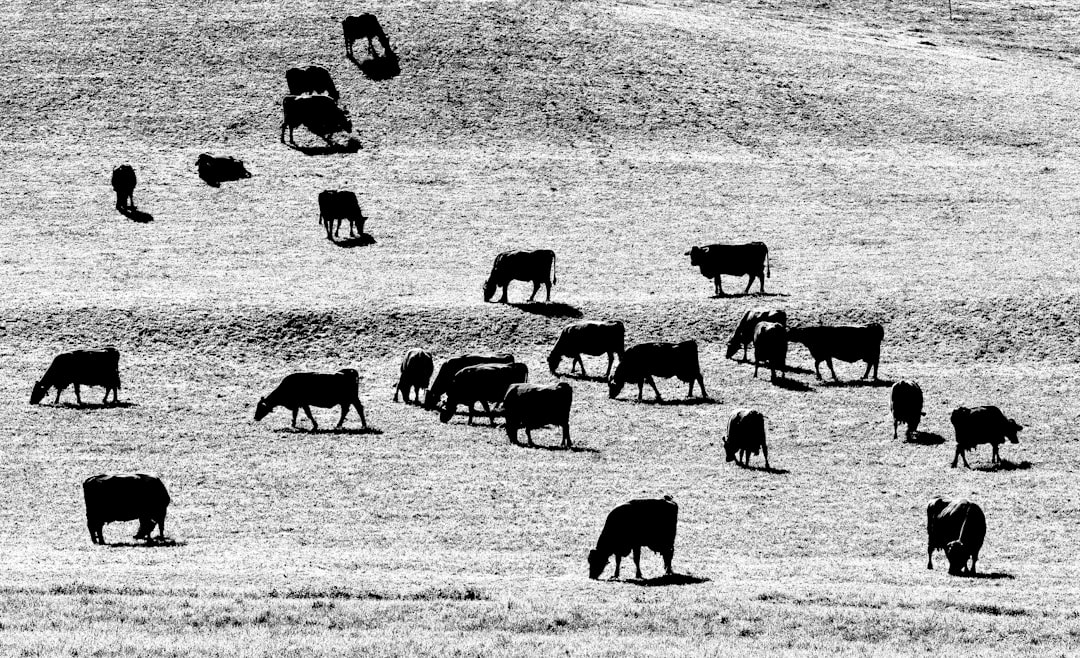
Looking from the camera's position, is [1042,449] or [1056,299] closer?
[1042,449]

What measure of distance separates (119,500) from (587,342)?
1434 centimetres

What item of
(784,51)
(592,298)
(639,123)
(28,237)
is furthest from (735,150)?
(28,237)

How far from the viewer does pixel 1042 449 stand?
2870 cm

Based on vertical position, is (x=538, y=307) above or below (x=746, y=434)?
above

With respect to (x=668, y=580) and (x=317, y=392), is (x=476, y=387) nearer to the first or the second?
(x=317, y=392)

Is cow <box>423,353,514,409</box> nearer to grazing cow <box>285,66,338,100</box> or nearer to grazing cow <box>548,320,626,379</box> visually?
grazing cow <box>548,320,626,379</box>

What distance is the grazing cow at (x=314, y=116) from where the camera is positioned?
193 feet

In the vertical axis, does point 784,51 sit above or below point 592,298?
above

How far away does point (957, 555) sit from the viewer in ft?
68.3

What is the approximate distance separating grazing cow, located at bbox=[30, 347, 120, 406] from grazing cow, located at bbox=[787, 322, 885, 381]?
15271mm

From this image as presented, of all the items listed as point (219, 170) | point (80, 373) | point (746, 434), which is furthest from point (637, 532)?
point (219, 170)

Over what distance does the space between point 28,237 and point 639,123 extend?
972 inches

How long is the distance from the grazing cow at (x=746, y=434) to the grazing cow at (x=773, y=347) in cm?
664

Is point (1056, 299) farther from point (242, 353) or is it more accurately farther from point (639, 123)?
point (639, 123)
